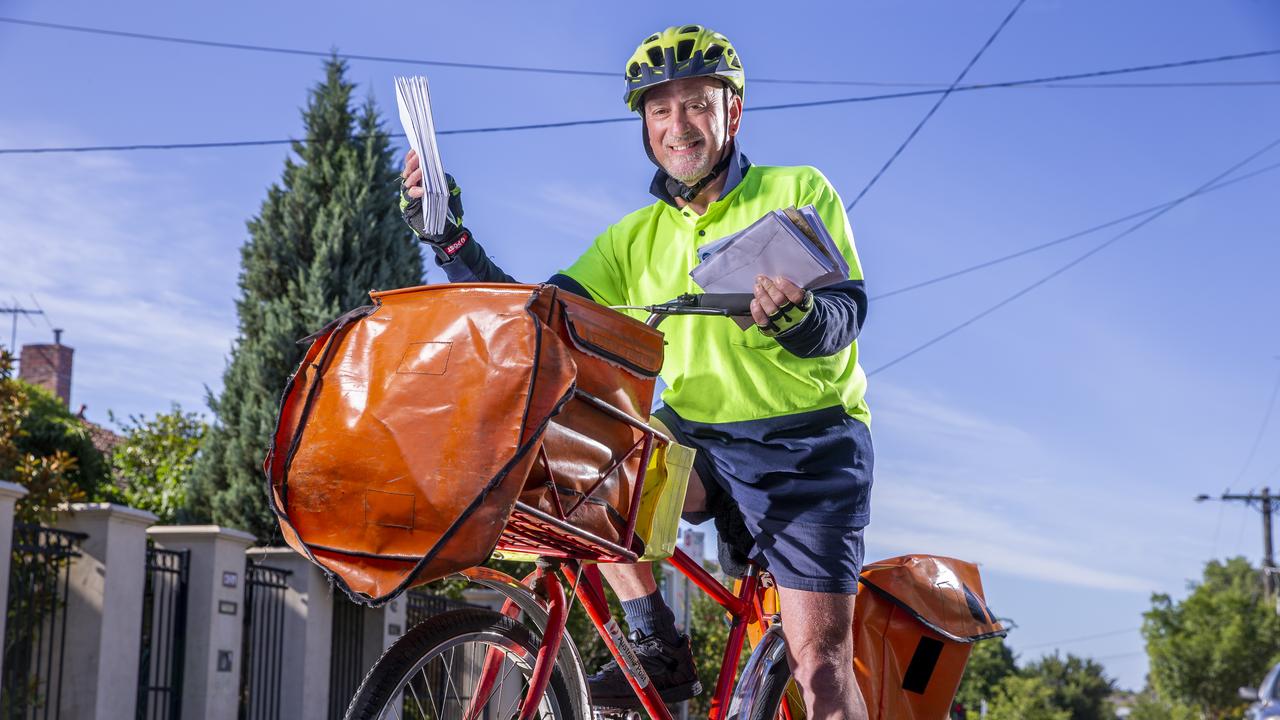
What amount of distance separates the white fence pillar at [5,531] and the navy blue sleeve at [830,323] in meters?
6.33

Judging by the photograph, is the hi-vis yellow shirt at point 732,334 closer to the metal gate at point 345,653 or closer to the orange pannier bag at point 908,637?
the orange pannier bag at point 908,637

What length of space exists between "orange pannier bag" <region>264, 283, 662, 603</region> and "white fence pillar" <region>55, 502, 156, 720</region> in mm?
7264

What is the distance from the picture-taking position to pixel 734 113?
329 centimetres

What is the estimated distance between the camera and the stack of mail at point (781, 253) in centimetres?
252

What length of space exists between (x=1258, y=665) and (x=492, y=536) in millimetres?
47020

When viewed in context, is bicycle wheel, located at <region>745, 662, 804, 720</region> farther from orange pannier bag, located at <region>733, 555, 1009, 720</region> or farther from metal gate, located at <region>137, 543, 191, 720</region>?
metal gate, located at <region>137, 543, 191, 720</region>

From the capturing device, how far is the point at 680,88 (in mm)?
3156

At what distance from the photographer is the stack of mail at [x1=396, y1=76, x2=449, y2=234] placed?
104 inches

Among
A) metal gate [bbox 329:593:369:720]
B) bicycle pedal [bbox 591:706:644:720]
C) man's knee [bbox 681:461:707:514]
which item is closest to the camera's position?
bicycle pedal [bbox 591:706:644:720]

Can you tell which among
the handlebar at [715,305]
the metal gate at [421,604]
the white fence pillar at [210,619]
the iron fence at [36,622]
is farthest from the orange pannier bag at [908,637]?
the metal gate at [421,604]

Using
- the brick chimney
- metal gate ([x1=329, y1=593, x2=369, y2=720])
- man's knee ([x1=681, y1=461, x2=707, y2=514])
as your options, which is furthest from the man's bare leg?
the brick chimney

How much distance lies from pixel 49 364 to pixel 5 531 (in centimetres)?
2673

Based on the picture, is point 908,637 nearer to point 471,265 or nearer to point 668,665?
point 668,665

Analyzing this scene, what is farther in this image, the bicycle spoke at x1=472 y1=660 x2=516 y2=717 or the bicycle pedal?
the bicycle pedal
